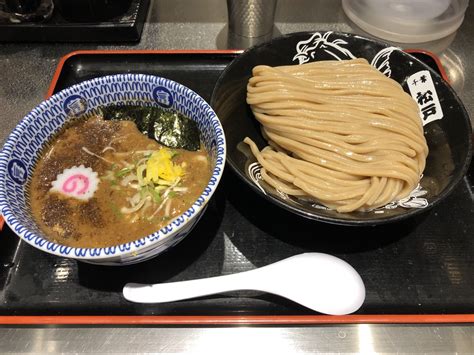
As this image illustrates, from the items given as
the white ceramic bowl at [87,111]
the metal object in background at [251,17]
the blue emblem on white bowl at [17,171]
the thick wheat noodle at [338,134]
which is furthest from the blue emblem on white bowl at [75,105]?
the metal object in background at [251,17]

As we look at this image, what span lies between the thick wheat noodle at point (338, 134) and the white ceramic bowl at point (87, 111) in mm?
258

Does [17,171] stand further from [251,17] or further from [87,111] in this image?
[251,17]

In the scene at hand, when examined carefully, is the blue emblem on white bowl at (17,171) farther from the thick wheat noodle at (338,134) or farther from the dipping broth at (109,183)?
the thick wheat noodle at (338,134)

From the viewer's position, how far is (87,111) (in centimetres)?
125

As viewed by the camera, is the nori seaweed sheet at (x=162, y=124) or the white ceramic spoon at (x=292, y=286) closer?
the white ceramic spoon at (x=292, y=286)

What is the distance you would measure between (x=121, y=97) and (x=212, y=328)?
2.53ft

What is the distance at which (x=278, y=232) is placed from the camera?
1190 mm

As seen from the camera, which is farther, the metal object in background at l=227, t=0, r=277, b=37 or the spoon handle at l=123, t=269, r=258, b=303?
the metal object in background at l=227, t=0, r=277, b=37

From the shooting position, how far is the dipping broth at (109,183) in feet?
3.44

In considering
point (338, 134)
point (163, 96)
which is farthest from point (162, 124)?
point (338, 134)

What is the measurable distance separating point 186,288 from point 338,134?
27.6 inches

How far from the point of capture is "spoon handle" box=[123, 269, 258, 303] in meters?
1.03

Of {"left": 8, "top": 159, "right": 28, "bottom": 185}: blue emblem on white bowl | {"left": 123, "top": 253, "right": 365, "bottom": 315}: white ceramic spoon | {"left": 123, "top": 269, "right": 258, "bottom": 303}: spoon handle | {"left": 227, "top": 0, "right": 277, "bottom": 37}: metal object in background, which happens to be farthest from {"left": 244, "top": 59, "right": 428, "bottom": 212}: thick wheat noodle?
{"left": 8, "top": 159, "right": 28, "bottom": 185}: blue emblem on white bowl

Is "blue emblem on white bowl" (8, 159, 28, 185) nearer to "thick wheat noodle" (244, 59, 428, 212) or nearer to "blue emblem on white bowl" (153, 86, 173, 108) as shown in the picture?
"blue emblem on white bowl" (153, 86, 173, 108)
